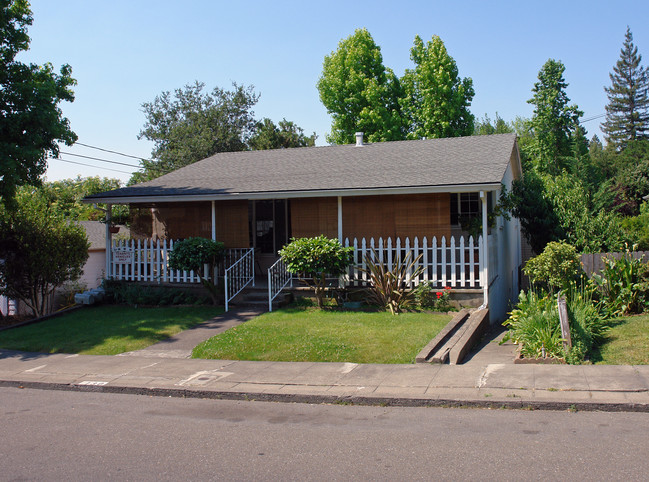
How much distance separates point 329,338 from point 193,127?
3007cm

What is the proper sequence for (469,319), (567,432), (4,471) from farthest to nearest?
(469,319) < (567,432) < (4,471)

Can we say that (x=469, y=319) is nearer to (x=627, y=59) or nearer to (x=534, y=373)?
(x=534, y=373)

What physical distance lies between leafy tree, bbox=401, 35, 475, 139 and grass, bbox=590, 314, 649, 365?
22.5 m

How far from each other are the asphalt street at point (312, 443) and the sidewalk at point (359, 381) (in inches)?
8.4

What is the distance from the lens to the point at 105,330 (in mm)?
11625

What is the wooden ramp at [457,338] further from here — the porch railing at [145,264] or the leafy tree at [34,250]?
the leafy tree at [34,250]

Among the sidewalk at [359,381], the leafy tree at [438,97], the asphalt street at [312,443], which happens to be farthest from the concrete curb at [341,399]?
the leafy tree at [438,97]

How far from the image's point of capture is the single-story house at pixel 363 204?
12453 millimetres

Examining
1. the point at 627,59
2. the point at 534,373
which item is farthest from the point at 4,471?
the point at 627,59

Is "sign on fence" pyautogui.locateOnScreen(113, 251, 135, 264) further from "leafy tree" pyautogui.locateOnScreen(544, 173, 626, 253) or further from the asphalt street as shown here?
"leafy tree" pyautogui.locateOnScreen(544, 173, 626, 253)

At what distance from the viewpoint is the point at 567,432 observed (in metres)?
5.50

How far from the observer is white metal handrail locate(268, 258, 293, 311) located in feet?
41.6

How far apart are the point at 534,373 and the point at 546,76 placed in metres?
29.2

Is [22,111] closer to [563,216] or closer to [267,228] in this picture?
[267,228]
